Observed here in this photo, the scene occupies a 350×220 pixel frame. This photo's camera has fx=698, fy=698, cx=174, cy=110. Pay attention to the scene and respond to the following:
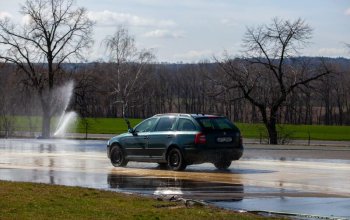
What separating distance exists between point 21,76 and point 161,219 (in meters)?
41.3

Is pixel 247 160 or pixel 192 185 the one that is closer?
pixel 192 185

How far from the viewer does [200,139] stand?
1867 cm

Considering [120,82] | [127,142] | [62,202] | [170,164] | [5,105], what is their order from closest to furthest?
[62,202] < [170,164] < [127,142] < [5,105] < [120,82]

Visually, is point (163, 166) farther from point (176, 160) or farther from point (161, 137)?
point (176, 160)

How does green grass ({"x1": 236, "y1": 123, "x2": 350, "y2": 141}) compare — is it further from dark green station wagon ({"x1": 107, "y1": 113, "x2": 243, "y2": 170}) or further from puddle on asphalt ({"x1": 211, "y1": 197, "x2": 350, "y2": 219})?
puddle on asphalt ({"x1": 211, "y1": 197, "x2": 350, "y2": 219})

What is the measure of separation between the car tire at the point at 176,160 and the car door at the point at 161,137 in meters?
0.27

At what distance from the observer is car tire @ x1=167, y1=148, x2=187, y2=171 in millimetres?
18812

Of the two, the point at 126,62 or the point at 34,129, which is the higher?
the point at 126,62

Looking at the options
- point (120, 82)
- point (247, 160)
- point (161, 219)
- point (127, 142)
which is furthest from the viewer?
point (120, 82)

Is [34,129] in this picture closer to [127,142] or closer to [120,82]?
[120,82]

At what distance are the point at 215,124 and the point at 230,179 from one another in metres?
3.37

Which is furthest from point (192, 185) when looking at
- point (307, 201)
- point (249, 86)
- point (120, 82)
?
point (120, 82)

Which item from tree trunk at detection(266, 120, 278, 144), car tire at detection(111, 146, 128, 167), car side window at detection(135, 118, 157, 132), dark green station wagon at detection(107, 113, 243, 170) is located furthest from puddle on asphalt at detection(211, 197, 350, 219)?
tree trunk at detection(266, 120, 278, 144)

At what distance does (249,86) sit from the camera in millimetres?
50219
